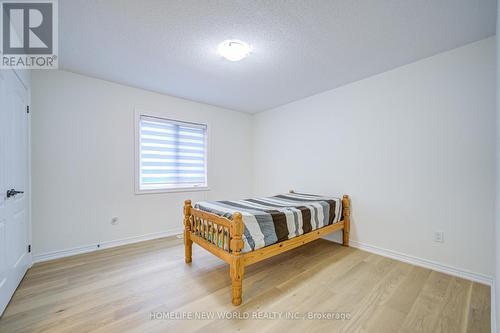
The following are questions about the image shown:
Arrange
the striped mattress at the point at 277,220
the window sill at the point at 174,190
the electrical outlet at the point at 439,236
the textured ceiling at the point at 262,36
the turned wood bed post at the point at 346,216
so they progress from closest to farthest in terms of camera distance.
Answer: the textured ceiling at the point at 262,36 → the striped mattress at the point at 277,220 → the electrical outlet at the point at 439,236 → the turned wood bed post at the point at 346,216 → the window sill at the point at 174,190

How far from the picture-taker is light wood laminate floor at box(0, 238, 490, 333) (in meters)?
1.51

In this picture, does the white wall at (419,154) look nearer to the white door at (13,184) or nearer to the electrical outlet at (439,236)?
the electrical outlet at (439,236)

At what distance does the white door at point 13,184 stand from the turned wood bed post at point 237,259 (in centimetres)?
175

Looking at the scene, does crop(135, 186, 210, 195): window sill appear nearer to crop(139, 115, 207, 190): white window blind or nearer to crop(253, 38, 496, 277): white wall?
crop(139, 115, 207, 190): white window blind

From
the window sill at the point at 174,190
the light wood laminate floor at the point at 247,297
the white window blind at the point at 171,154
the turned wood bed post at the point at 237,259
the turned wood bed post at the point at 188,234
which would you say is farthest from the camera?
the white window blind at the point at 171,154

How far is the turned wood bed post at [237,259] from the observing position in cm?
173

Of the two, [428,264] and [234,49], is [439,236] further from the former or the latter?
[234,49]

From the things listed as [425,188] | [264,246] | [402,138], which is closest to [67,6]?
[264,246]

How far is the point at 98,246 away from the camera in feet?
9.36

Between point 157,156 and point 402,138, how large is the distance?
3.53m

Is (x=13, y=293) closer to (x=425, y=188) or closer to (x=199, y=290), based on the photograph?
(x=199, y=290)

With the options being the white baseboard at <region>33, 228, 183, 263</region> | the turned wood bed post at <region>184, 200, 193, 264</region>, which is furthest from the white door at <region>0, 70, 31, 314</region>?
the turned wood bed post at <region>184, 200, 193, 264</region>

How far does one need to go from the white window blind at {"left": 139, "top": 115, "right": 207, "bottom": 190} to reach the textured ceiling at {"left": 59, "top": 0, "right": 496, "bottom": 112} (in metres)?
A: 0.80

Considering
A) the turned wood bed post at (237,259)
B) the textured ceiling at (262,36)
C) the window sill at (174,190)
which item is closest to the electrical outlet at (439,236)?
the textured ceiling at (262,36)
